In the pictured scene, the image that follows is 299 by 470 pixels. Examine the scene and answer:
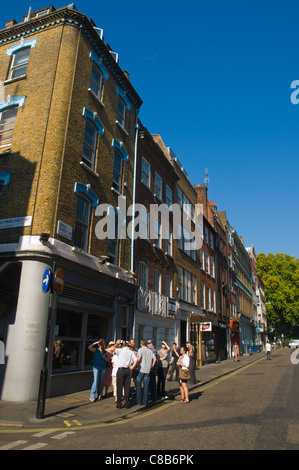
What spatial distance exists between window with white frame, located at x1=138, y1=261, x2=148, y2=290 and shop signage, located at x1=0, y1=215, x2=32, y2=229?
8.04 metres

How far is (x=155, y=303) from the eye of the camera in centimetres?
1909

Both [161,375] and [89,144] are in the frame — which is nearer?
[161,375]

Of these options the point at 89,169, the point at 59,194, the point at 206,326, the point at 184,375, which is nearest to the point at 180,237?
the point at 206,326

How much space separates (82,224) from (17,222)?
8.63ft

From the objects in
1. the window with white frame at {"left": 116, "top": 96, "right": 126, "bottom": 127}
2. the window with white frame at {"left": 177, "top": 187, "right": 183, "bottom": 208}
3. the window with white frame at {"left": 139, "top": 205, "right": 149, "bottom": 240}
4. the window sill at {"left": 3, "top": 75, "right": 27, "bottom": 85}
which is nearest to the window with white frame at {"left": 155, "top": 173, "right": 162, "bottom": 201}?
the window with white frame at {"left": 139, "top": 205, "right": 149, "bottom": 240}

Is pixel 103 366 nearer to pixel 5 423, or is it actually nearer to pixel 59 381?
pixel 59 381

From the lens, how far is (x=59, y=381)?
434 inches

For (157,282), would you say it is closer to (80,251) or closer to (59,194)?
(80,251)

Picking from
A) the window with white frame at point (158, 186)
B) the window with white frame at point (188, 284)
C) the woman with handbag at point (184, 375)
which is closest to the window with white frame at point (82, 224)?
the woman with handbag at point (184, 375)

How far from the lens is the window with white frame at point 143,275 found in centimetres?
1832

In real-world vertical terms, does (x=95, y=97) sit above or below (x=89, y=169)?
above

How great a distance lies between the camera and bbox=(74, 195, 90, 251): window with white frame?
1302 centimetres

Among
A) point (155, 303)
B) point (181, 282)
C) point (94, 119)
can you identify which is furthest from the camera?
point (181, 282)

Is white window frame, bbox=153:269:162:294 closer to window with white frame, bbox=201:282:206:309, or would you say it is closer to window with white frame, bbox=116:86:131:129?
window with white frame, bbox=116:86:131:129
